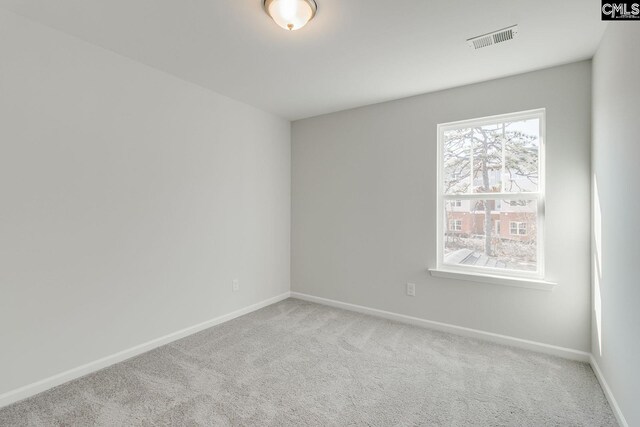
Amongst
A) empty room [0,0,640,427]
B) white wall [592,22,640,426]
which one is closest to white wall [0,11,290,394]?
empty room [0,0,640,427]

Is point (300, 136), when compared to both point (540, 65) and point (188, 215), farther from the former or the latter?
point (540, 65)

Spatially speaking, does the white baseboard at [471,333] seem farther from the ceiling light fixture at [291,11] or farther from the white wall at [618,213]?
the ceiling light fixture at [291,11]

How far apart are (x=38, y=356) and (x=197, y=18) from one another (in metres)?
2.52

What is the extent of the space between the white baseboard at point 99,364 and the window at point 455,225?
2.57m

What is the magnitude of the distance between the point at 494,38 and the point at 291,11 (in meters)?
1.49

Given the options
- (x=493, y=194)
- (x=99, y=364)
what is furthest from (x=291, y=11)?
(x=99, y=364)

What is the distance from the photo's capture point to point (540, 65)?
2.57 m

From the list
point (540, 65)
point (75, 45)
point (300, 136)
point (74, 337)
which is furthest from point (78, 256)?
point (540, 65)

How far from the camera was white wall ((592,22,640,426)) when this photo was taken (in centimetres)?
158

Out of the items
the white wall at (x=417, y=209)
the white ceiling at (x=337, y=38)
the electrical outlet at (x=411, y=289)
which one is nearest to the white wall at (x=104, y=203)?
the white ceiling at (x=337, y=38)

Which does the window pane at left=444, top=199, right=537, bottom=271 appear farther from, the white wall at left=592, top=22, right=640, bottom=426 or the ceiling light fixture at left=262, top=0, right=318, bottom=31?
the ceiling light fixture at left=262, top=0, right=318, bottom=31

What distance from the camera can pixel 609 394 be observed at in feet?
6.42

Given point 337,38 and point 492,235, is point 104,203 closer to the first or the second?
point 337,38

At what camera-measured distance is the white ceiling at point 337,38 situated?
73.9 inches
